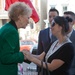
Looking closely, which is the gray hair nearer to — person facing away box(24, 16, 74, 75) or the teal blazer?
the teal blazer

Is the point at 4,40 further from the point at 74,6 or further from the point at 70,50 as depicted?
the point at 74,6

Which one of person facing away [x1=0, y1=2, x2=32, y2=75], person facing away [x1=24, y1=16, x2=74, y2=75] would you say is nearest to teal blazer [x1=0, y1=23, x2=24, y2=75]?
person facing away [x1=0, y1=2, x2=32, y2=75]

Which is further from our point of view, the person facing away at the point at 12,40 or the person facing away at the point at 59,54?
the person facing away at the point at 59,54

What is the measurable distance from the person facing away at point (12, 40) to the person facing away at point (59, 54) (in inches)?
4.7

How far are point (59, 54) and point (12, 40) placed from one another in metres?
0.42

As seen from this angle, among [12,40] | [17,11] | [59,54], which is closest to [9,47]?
[12,40]

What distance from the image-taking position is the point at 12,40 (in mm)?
1737

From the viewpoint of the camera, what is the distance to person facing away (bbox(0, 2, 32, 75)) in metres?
1.72

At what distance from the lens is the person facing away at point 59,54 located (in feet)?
6.12

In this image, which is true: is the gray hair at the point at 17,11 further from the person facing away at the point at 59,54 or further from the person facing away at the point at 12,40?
the person facing away at the point at 59,54

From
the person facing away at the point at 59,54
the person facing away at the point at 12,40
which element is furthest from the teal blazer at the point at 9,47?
the person facing away at the point at 59,54

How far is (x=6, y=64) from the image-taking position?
1797mm

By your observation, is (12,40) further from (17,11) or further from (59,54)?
(59,54)

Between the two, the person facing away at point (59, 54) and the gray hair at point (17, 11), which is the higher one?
the gray hair at point (17, 11)
